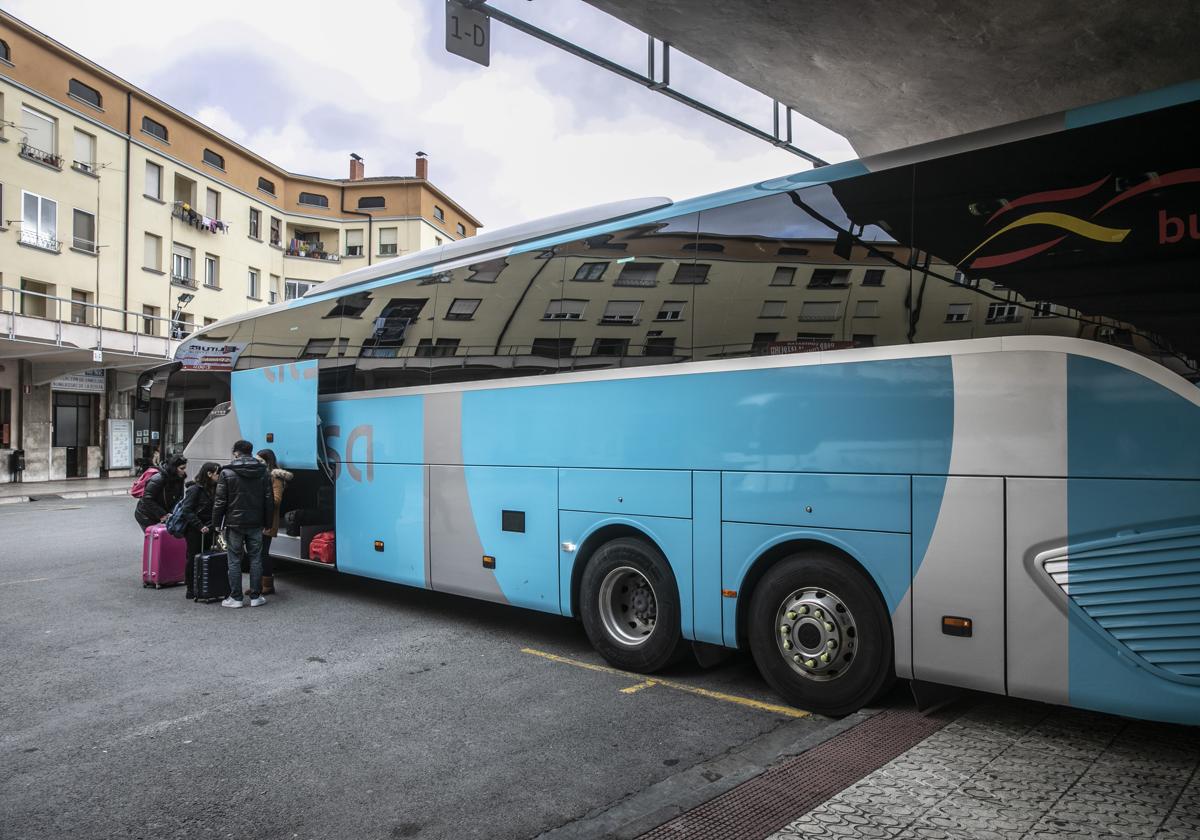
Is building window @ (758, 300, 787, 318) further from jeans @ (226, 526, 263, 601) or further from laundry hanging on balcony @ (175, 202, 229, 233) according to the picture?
laundry hanging on balcony @ (175, 202, 229, 233)

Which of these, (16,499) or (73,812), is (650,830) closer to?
(73,812)

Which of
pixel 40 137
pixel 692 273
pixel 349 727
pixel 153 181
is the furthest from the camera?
pixel 153 181

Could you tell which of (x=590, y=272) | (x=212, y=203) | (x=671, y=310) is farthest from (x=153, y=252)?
(x=671, y=310)

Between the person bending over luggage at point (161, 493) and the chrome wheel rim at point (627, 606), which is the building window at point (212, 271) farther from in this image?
the chrome wheel rim at point (627, 606)

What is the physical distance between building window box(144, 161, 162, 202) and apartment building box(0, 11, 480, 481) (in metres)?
0.09

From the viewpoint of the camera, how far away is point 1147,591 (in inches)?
159

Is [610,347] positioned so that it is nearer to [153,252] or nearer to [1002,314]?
[1002,314]

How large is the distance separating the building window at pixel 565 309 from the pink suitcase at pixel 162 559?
6150 mm

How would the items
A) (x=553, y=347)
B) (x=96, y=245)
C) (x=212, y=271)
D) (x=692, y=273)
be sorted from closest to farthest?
(x=692, y=273)
(x=553, y=347)
(x=96, y=245)
(x=212, y=271)

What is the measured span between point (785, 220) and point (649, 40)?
3453mm

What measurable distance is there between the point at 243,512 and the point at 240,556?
1.89ft

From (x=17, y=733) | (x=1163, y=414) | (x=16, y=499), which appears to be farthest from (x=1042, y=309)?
(x=16, y=499)

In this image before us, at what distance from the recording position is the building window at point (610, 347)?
6278 mm

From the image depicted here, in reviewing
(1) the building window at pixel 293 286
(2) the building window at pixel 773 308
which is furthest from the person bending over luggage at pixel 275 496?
(1) the building window at pixel 293 286
